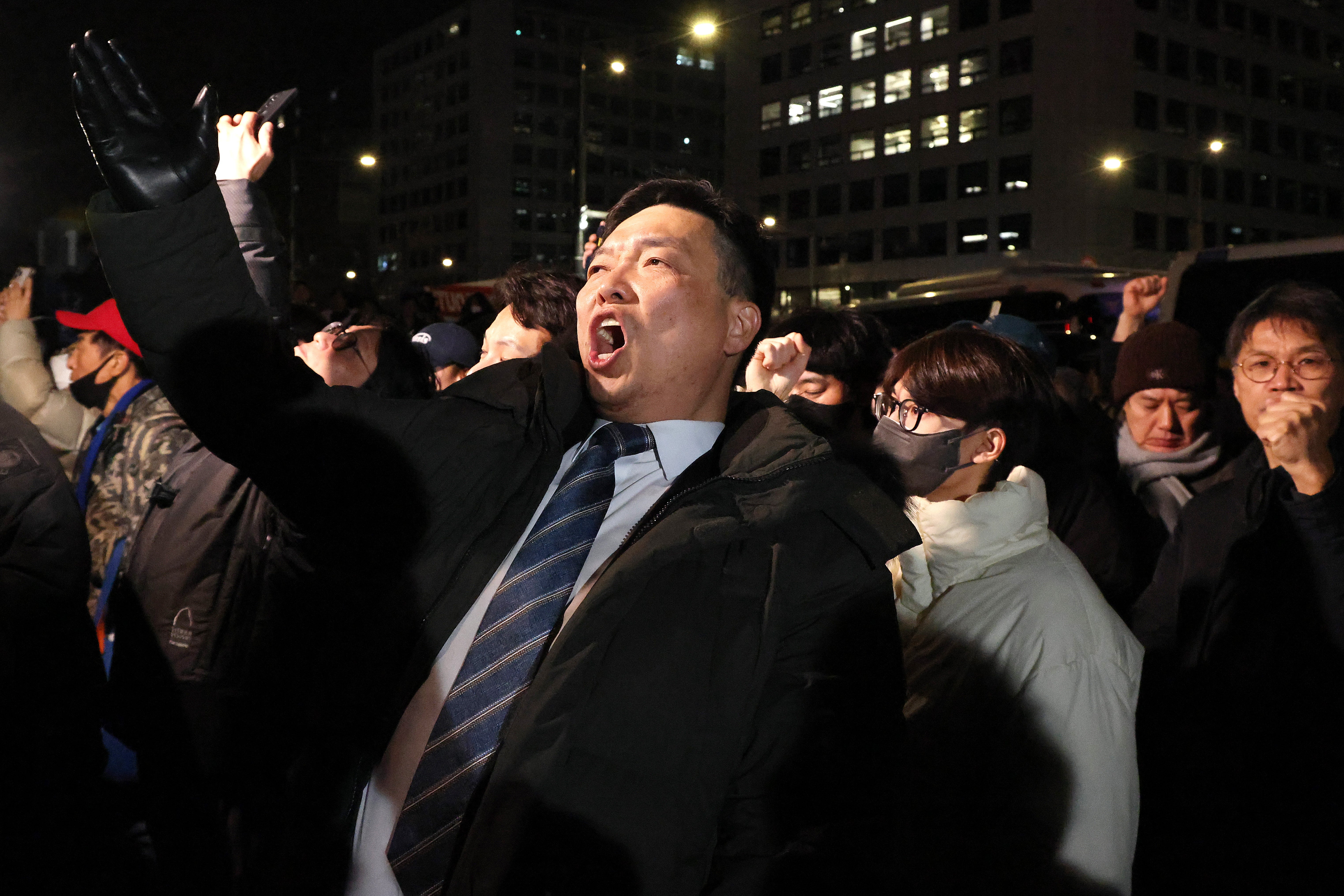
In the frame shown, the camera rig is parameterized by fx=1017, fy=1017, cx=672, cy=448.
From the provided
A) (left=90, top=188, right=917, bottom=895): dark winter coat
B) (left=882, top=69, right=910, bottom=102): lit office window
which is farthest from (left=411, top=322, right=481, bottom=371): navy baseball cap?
(left=882, top=69, right=910, bottom=102): lit office window

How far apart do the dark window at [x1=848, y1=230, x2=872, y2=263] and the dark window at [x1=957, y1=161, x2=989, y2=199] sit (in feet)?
21.9

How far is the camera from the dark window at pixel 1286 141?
212 ft

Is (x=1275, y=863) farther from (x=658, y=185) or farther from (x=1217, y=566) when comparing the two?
(x=658, y=185)

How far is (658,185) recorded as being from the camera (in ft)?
7.97

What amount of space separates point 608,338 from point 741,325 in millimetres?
359

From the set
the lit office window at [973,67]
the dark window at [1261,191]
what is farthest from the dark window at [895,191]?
the dark window at [1261,191]

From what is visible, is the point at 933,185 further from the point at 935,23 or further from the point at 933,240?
the point at 935,23

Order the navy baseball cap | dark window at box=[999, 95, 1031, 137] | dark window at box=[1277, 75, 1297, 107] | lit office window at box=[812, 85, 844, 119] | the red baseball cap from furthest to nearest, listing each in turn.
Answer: lit office window at box=[812, 85, 844, 119] → dark window at box=[1277, 75, 1297, 107] → dark window at box=[999, 95, 1031, 137] → the navy baseball cap → the red baseball cap

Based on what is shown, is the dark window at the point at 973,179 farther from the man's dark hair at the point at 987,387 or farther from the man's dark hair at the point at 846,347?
the man's dark hair at the point at 987,387

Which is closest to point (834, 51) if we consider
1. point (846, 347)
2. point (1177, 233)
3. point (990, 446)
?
point (1177, 233)

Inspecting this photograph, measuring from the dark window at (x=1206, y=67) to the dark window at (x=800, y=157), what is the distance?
2424 cm

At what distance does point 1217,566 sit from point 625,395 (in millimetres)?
2016

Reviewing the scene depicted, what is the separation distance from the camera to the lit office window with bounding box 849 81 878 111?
68562 millimetres

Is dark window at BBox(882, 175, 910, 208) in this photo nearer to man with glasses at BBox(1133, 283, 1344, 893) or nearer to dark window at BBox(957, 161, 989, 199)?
dark window at BBox(957, 161, 989, 199)
